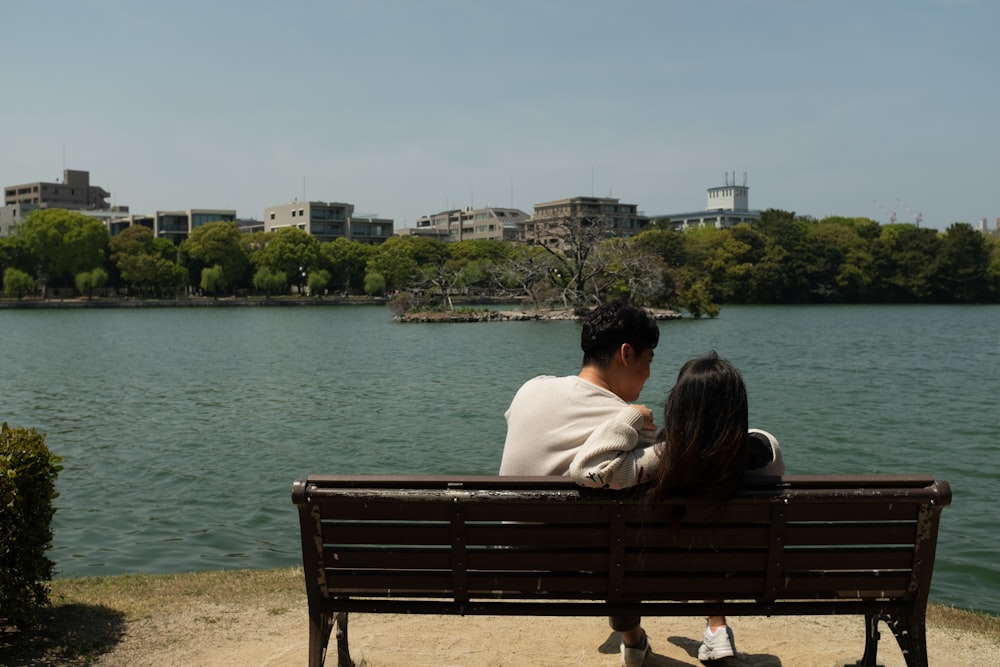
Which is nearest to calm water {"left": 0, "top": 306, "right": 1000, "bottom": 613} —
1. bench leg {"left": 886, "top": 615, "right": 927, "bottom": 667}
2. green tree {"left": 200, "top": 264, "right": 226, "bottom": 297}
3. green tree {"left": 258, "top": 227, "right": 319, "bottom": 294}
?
bench leg {"left": 886, "top": 615, "right": 927, "bottom": 667}

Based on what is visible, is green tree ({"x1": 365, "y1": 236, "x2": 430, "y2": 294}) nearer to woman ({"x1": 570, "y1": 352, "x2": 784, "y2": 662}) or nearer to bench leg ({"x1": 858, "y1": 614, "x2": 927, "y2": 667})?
bench leg ({"x1": 858, "y1": 614, "x2": 927, "y2": 667})

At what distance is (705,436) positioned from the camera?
287 cm

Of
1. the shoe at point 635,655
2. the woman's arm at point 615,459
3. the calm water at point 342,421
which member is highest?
the woman's arm at point 615,459

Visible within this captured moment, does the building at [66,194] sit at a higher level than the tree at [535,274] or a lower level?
higher

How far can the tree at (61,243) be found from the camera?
8594 cm

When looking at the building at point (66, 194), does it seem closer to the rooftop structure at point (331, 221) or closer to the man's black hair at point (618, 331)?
the rooftop structure at point (331, 221)

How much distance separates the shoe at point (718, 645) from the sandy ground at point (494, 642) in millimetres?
121

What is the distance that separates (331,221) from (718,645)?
125 metres

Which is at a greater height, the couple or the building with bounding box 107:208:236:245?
the building with bounding box 107:208:236:245

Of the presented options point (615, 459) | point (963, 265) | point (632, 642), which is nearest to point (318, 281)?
point (963, 265)

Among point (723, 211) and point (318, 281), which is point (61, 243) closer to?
point (318, 281)

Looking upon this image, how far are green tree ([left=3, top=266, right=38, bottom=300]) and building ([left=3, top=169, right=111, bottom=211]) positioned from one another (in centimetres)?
6423

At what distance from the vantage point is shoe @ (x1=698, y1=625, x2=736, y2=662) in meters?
3.75

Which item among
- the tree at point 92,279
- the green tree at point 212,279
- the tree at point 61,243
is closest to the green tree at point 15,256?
the tree at point 61,243
